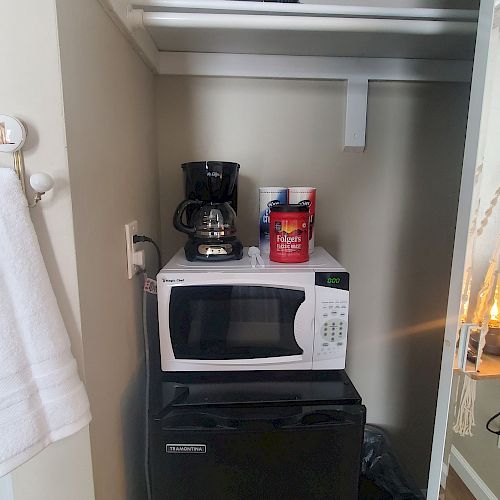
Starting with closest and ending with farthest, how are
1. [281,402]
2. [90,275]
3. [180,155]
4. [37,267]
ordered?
[37,267], [90,275], [281,402], [180,155]

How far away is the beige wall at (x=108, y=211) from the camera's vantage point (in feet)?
2.05

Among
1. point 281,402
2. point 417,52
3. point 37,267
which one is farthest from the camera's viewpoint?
point 417,52

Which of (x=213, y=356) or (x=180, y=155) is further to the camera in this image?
(x=180, y=155)

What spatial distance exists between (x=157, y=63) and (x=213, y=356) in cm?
85

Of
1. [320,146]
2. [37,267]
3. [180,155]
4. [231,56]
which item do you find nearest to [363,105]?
[320,146]

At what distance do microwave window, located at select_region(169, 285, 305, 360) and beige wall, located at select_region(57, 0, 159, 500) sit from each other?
127 mm

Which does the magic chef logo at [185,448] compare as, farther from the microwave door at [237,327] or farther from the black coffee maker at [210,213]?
the black coffee maker at [210,213]

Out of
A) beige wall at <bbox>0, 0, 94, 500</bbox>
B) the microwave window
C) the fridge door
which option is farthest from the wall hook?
the fridge door

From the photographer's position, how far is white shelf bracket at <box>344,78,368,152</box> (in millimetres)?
1215

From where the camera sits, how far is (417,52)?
45.2 inches

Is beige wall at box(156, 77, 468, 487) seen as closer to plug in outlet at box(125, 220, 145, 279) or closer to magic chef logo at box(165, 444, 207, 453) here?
plug in outlet at box(125, 220, 145, 279)

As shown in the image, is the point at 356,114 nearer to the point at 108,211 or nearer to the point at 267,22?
the point at 267,22

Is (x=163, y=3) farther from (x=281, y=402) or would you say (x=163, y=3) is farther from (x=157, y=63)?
(x=281, y=402)

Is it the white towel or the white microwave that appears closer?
the white towel
